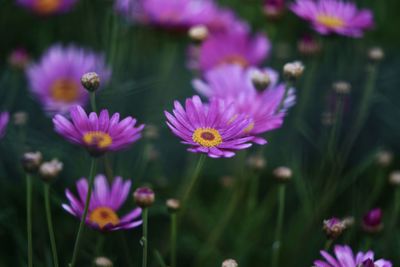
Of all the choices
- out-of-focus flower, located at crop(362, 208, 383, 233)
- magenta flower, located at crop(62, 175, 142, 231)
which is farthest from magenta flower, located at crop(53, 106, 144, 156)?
out-of-focus flower, located at crop(362, 208, 383, 233)

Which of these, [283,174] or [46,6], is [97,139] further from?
[46,6]

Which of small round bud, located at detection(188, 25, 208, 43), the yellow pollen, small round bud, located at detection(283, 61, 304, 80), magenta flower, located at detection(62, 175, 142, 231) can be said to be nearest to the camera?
the yellow pollen

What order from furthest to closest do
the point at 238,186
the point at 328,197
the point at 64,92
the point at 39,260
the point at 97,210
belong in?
the point at 64,92, the point at 238,186, the point at 328,197, the point at 39,260, the point at 97,210

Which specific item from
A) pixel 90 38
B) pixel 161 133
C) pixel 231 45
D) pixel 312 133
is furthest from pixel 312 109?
pixel 90 38

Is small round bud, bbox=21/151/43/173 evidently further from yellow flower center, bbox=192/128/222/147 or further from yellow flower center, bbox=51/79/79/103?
yellow flower center, bbox=51/79/79/103

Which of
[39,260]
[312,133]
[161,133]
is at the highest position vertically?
[312,133]

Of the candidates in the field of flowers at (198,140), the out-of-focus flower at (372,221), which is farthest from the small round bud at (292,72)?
the out-of-focus flower at (372,221)

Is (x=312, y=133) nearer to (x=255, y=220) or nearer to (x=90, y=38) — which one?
(x=255, y=220)

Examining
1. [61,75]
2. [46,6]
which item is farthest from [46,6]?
[61,75]

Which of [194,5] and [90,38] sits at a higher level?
[194,5]
